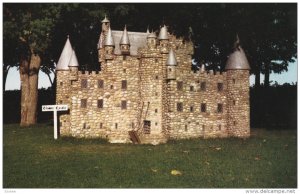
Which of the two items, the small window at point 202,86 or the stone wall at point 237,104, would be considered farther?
the stone wall at point 237,104

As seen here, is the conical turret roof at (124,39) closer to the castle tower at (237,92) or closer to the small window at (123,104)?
the small window at (123,104)

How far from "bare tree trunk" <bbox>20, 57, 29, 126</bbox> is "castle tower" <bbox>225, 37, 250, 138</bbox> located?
15365 millimetres

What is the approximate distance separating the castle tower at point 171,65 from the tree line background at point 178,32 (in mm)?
1835

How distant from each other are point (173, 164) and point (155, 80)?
7710mm

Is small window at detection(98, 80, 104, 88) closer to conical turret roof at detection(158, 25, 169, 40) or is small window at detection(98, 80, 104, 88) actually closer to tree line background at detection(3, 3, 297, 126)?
tree line background at detection(3, 3, 297, 126)

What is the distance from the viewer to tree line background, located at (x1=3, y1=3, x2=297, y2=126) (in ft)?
71.9

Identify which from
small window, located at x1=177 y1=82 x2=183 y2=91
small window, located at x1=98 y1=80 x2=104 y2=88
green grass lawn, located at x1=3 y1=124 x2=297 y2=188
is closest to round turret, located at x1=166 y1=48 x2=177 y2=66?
small window, located at x1=177 y1=82 x2=183 y2=91

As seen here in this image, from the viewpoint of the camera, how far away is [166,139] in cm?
2427

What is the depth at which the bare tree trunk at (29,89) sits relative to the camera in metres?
33.2

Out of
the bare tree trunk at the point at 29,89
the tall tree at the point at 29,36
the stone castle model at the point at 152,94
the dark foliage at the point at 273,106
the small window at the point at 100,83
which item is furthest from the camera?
the bare tree trunk at the point at 29,89

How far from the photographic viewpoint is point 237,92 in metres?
26.2

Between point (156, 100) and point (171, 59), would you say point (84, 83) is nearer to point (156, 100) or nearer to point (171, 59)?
point (156, 100)

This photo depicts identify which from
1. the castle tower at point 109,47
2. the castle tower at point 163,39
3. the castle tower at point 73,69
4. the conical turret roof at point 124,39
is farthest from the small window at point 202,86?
the castle tower at point 73,69

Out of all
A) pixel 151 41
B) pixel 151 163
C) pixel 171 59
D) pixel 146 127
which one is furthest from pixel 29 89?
pixel 151 163
